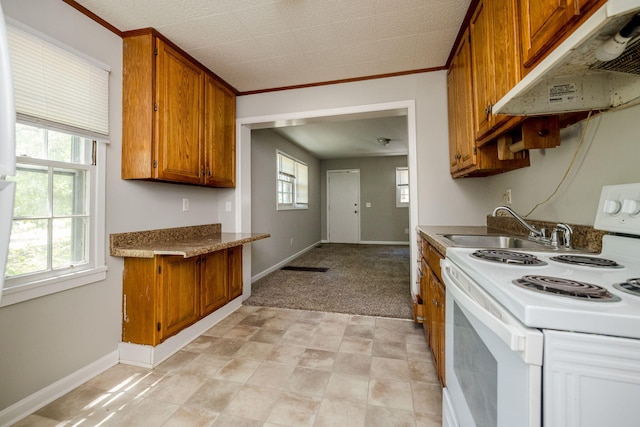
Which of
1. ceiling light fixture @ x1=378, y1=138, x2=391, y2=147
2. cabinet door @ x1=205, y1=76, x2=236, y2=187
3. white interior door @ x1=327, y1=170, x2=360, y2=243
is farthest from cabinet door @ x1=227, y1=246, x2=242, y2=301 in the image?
white interior door @ x1=327, y1=170, x2=360, y2=243

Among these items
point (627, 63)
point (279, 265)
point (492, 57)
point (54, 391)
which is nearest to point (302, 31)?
point (492, 57)

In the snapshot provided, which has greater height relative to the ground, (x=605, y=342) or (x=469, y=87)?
(x=469, y=87)

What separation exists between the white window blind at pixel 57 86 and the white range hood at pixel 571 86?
2.34m

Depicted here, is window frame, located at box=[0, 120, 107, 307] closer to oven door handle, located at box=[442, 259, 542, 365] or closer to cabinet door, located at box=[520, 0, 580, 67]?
oven door handle, located at box=[442, 259, 542, 365]

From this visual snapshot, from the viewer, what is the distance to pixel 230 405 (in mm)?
1472

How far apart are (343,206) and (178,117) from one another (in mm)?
5655

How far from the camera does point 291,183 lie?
545 cm

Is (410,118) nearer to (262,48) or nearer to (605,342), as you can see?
(262,48)

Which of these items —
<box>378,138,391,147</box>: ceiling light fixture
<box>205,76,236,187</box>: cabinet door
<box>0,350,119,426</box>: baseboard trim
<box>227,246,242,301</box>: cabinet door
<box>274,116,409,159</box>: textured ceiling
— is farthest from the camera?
<box>378,138,391,147</box>: ceiling light fixture

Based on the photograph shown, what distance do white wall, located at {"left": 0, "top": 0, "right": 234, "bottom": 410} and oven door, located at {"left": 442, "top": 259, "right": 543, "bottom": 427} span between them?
7.02ft

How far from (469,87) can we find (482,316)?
175cm

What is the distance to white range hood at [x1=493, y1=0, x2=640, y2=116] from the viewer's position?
2.61 feet

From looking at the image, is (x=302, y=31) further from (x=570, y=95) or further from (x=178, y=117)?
(x=570, y=95)

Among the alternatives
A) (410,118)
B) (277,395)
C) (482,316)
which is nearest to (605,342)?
(482,316)
